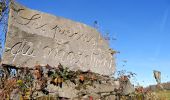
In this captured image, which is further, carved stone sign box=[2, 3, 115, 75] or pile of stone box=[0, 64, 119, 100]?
carved stone sign box=[2, 3, 115, 75]

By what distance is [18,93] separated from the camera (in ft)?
21.9

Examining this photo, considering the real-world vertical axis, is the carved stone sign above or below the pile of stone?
above

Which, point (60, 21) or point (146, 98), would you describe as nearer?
point (60, 21)

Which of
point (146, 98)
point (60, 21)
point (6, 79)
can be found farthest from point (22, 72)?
point (146, 98)

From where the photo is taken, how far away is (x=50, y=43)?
834 cm

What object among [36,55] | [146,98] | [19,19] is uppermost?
[19,19]

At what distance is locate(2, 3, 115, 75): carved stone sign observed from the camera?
7473mm

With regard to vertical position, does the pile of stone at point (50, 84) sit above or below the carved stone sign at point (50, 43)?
below

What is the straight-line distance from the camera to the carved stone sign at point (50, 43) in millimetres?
7473

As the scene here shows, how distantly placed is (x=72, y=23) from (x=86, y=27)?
737 mm

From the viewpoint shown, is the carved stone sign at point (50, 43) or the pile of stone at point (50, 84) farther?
the carved stone sign at point (50, 43)

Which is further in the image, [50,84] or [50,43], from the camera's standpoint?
[50,43]

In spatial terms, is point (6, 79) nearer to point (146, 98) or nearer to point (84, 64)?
point (84, 64)

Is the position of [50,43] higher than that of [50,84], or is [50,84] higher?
[50,43]
